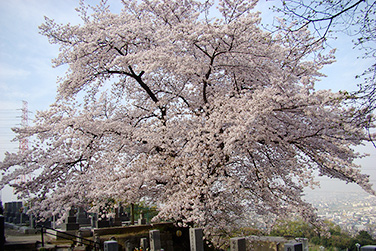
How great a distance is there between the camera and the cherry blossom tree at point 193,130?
9.29m

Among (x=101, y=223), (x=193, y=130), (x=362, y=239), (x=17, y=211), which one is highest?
(x=193, y=130)

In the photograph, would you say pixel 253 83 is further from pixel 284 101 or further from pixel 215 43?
pixel 284 101

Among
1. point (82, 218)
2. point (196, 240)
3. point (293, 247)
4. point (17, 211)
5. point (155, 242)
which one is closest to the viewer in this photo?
point (293, 247)

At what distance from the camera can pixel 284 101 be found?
8836 mm

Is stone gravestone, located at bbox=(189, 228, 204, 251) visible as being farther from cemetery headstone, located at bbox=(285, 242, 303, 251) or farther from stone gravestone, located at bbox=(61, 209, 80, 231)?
stone gravestone, located at bbox=(61, 209, 80, 231)

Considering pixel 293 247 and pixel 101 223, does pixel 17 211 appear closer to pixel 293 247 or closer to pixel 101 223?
pixel 101 223

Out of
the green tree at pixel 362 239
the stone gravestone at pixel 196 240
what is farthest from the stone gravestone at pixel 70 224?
the green tree at pixel 362 239

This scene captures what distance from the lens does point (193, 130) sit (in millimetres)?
10312

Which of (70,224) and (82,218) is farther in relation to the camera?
(82,218)

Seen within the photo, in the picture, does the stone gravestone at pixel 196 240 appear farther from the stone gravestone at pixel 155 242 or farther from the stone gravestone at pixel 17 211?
the stone gravestone at pixel 17 211

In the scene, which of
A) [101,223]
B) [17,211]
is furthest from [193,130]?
[17,211]

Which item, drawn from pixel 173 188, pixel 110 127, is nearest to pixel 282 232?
pixel 173 188

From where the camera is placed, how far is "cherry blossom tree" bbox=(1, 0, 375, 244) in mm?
9289

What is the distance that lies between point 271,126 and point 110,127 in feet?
19.2
